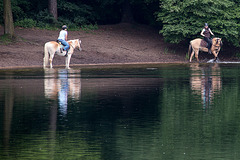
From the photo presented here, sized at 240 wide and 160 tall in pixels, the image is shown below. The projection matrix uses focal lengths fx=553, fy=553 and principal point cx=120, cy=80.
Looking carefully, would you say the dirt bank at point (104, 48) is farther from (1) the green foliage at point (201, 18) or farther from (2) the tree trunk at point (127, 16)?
(1) the green foliage at point (201, 18)

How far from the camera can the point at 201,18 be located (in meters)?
40.7

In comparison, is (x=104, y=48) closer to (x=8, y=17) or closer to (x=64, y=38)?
(x=8, y=17)

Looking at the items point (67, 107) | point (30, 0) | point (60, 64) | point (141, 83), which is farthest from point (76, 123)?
point (30, 0)

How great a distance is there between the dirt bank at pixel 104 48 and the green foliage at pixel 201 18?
2.12 metres

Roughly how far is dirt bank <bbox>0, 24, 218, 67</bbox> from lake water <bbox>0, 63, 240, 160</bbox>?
572 inches

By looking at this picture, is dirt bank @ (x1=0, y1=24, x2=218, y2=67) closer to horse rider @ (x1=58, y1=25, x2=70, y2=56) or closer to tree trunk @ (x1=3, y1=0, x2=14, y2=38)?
tree trunk @ (x1=3, y1=0, x2=14, y2=38)

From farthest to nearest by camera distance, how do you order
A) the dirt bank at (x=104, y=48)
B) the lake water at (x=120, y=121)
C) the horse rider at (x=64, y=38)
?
the dirt bank at (x=104, y=48)
the horse rider at (x=64, y=38)
the lake water at (x=120, y=121)

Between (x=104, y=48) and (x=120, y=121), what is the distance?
28522 mm

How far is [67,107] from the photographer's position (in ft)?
46.3

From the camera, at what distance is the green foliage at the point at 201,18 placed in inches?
1559

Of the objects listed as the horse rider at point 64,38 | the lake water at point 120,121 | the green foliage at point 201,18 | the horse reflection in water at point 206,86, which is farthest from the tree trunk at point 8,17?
the horse reflection in water at point 206,86

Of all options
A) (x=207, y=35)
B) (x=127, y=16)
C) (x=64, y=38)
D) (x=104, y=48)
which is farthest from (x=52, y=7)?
(x=64, y=38)

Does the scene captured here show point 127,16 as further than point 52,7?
Yes

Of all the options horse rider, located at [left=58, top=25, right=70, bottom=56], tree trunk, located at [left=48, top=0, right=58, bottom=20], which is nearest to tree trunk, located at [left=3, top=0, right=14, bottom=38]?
horse rider, located at [left=58, top=25, right=70, bottom=56]
